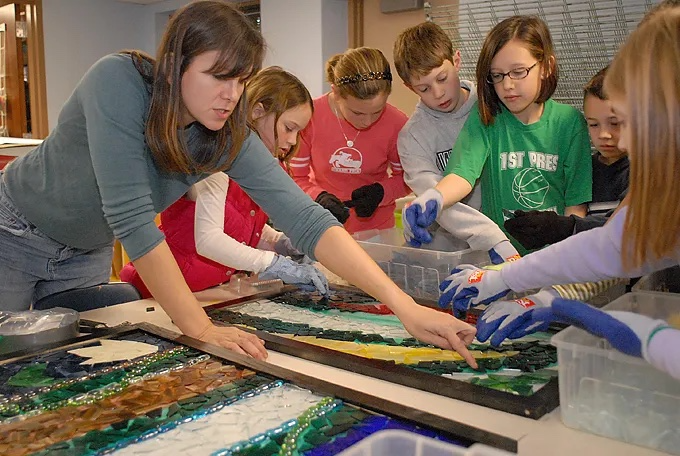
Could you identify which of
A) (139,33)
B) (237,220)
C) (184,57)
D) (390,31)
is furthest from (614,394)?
(139,33)

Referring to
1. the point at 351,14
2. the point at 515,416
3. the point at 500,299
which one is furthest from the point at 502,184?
the point at 351,14

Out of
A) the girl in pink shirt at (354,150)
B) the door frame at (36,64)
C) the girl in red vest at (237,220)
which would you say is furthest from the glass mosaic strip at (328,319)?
the door frame at (36,64)

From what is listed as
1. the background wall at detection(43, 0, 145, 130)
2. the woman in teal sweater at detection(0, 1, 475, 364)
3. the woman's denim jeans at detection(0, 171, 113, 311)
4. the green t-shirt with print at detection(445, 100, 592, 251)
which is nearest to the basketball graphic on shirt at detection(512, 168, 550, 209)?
the green t-shirt with print at detection(445, 100, 592, 251)

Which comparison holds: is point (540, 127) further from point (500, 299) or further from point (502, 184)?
point (500, 299)

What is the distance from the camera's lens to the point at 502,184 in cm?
160

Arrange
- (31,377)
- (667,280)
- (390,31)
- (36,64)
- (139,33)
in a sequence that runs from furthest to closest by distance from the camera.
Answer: (139,33), (36,64), (390,31), (667,280), (31,377)

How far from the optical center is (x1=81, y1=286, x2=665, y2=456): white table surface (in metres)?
0.69

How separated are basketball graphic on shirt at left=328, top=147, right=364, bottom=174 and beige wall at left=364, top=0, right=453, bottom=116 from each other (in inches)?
66.1

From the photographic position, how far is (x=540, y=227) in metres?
1.39

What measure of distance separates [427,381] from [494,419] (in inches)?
4.9

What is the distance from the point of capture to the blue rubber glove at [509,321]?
0.98 meters

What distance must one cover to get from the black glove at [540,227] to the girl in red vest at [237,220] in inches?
18.3

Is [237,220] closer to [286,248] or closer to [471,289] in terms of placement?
[286,248]

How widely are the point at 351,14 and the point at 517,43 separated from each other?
255 cm
